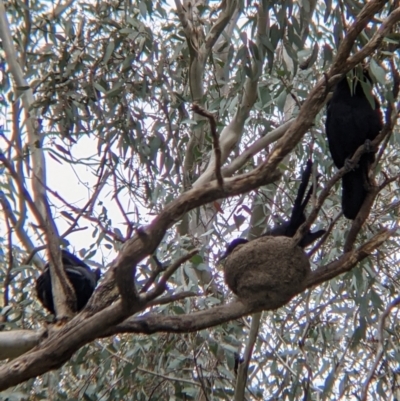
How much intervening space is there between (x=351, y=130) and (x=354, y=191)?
0.44 m

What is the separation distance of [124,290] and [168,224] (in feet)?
0.95

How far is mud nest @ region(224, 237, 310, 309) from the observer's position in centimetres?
349

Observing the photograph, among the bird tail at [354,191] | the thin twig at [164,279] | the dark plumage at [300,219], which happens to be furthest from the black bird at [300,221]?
the thin twig at [164,279]

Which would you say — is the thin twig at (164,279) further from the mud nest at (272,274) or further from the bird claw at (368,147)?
the bird claw at (368,147)

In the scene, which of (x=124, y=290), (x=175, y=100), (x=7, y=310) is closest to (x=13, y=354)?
(x=7, y=310)

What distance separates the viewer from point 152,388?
4.66 metres

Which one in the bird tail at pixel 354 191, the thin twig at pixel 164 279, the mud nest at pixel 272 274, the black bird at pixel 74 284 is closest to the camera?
the thin twig at pixel 164 279

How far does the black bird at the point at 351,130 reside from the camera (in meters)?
4.03

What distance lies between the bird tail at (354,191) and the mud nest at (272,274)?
51 centimetres

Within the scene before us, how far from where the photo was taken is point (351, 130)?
428cm

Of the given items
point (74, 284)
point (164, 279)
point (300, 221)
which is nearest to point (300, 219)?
point (300, 221)

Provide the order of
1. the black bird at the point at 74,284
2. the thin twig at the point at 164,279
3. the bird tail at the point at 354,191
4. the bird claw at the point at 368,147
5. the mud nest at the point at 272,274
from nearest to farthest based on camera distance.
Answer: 1. the thin twig at the point at 164,279
2. the mud nest at the point at 272,274
3. the bird claw at the point at 368,147
4. the bird tail at the point at 354,191
5. the black bird at the point at 74,284

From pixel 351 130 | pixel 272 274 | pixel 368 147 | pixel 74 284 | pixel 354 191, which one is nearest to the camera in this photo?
pixel 272 274

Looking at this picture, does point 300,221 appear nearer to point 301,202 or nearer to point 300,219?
point 300,219
